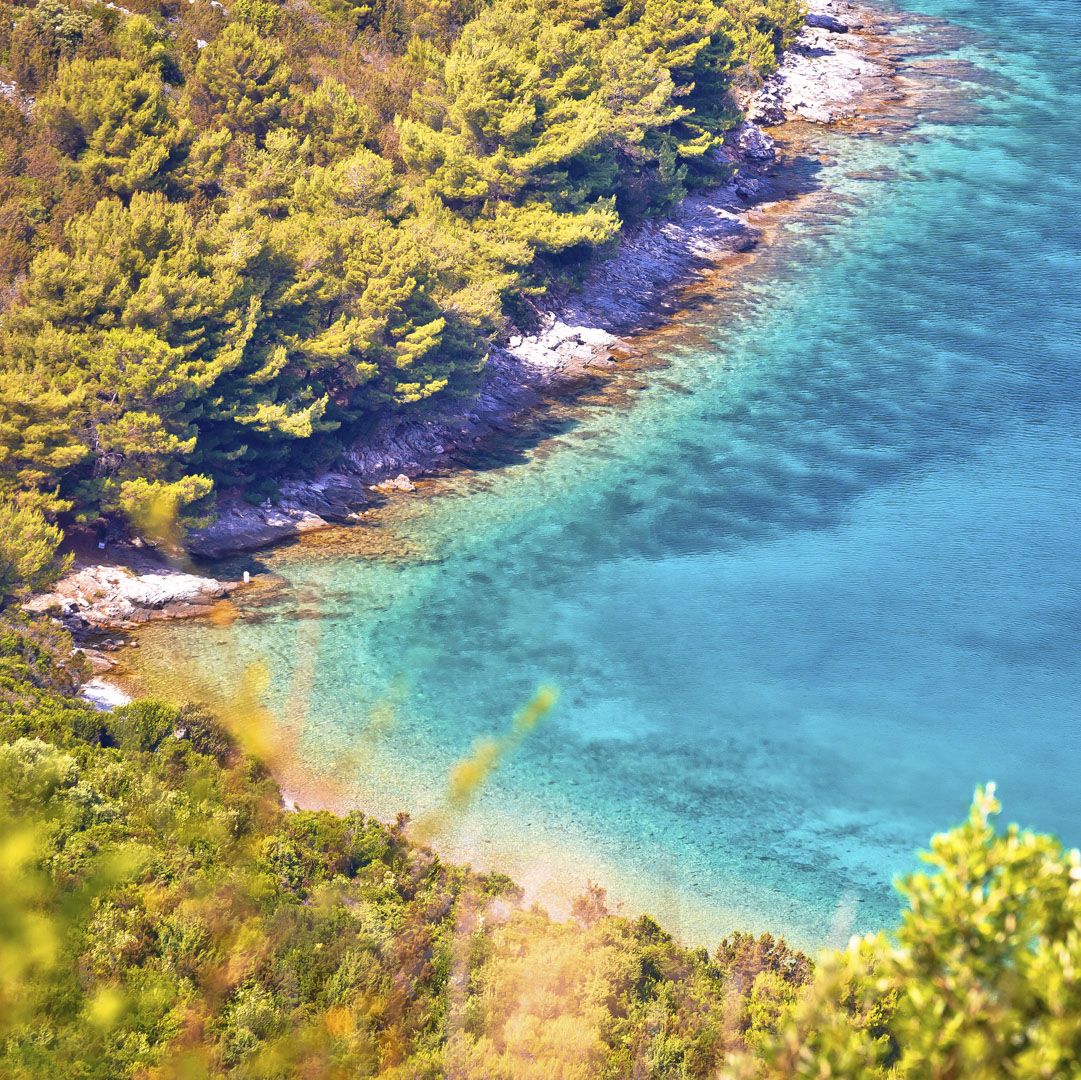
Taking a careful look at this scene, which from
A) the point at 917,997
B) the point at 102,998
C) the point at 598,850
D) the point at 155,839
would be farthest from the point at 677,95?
the point at 917,997

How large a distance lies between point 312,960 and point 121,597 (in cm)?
2205

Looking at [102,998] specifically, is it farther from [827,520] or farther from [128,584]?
[827,520]

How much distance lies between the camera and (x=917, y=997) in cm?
1228

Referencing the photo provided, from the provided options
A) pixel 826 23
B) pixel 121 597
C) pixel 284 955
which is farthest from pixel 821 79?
pixel 284 955

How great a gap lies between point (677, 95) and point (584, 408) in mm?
28547

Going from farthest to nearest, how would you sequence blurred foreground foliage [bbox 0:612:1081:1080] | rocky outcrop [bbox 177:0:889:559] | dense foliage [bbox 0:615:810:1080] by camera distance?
rocky outcrop [bbox 177:0:889:559], dense foliage [bbox 0:615:810:1080], blurred foreground foliage [bbox 0:612:1081:1080]

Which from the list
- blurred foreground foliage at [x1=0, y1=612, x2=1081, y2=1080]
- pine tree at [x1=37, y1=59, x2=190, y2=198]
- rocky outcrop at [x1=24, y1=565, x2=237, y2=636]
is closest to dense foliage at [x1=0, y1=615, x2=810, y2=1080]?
blurred foreground foliage at [x1=0, y1=612, x2=1081, y2=1080]

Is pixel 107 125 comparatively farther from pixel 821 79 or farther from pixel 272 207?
pixel 821 79

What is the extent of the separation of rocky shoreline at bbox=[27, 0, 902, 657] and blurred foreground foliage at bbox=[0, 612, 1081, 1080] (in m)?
9.68

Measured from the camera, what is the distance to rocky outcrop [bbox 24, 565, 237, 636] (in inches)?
1661

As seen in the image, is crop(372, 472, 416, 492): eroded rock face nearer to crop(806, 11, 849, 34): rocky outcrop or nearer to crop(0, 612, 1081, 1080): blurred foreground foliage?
crop(0, 612, 1081, 1080): blurred foreground foliage

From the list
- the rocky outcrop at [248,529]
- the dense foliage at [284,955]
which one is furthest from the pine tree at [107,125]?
the dense foliage at [284,955]

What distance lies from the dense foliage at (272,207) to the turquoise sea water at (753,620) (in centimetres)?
655

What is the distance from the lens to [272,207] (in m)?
56.3
